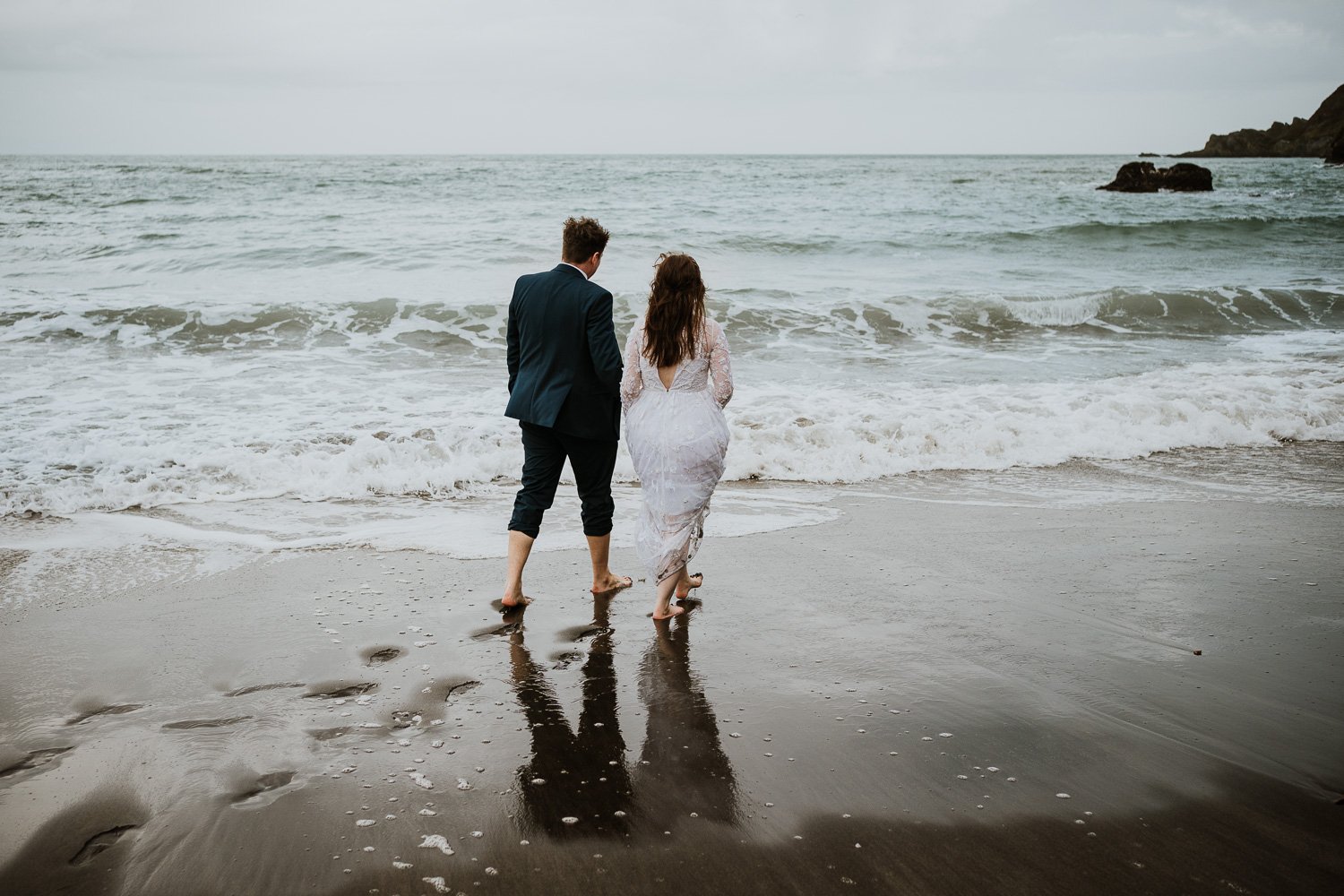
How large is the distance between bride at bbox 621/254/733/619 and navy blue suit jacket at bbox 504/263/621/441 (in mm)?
122

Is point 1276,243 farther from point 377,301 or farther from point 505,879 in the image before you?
point 505,879

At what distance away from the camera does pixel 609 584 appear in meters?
4.68

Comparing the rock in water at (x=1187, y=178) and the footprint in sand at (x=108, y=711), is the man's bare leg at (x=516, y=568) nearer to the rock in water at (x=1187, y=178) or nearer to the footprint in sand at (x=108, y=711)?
the footprint in sand at (x=108, y=711)

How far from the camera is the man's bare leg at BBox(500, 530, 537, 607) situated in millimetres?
4402

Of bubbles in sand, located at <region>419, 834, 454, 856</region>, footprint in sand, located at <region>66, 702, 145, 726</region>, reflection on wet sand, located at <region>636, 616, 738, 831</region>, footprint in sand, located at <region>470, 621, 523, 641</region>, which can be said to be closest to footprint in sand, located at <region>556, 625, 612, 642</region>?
footprint in sand, located at <region>470, 621, 523, 641</region>

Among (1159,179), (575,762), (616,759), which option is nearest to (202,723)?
(575,762)

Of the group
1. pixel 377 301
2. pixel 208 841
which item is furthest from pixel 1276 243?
pixel 208 841

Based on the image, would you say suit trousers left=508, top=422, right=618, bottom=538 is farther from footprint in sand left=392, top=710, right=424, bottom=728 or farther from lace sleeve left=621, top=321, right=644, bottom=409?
footprint in sand left=392, top=710, right=424, bottom=728

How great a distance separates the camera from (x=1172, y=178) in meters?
46.7

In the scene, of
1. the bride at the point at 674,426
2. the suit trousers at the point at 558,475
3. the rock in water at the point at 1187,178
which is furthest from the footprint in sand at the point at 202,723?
the rock in water at the point at 1187,178

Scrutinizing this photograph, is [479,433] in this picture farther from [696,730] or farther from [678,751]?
[678,751]

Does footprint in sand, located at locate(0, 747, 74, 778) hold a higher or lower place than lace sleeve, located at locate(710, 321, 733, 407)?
lower

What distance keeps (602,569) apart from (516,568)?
459 mm

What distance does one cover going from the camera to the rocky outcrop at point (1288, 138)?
10119 centimetres
